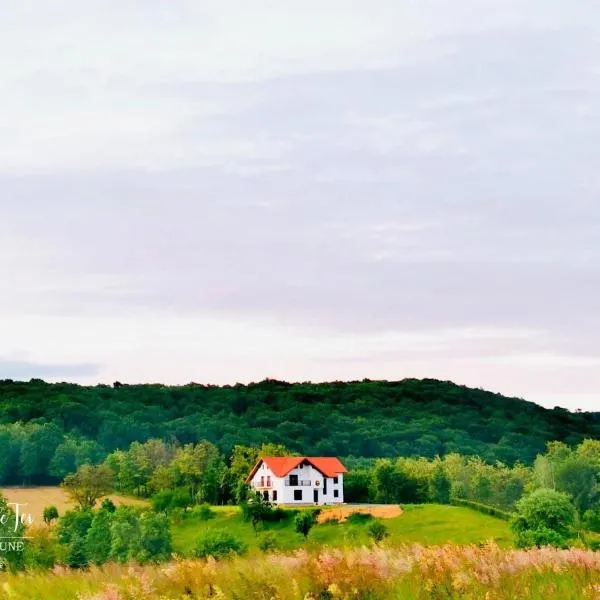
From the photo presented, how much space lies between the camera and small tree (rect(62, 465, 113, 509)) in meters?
125

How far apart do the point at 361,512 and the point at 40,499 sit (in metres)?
60.4

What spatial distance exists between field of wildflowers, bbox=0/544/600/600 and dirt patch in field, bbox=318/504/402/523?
3433 inches

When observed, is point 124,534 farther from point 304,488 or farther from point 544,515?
point 544,515

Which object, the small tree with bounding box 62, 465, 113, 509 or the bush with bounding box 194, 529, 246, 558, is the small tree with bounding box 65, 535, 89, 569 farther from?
the small tree with bounding box 62, 465, 113, 509

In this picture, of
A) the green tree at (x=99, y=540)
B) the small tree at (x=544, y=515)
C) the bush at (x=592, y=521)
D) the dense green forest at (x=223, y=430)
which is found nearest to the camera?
the small tree at (x=544, y=515)

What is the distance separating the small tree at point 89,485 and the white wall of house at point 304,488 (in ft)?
61.2

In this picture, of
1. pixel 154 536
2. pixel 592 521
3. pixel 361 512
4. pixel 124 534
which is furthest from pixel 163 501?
pixel 592 521

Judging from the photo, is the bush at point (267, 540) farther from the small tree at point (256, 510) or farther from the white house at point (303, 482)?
the white house at point (303, 482)

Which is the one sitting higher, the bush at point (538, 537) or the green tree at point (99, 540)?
the bush at point (538, 537)

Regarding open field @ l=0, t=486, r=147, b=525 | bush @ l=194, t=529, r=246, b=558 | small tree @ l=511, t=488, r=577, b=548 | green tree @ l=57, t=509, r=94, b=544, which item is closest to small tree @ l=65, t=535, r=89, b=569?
green tree @ l=57, t=509, r=94, b=544

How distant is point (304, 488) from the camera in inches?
4813

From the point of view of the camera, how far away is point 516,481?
12669 centimetres

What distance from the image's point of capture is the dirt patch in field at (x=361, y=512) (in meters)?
99.1

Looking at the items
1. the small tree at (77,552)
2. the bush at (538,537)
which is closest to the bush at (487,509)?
the bush at (538,537)
